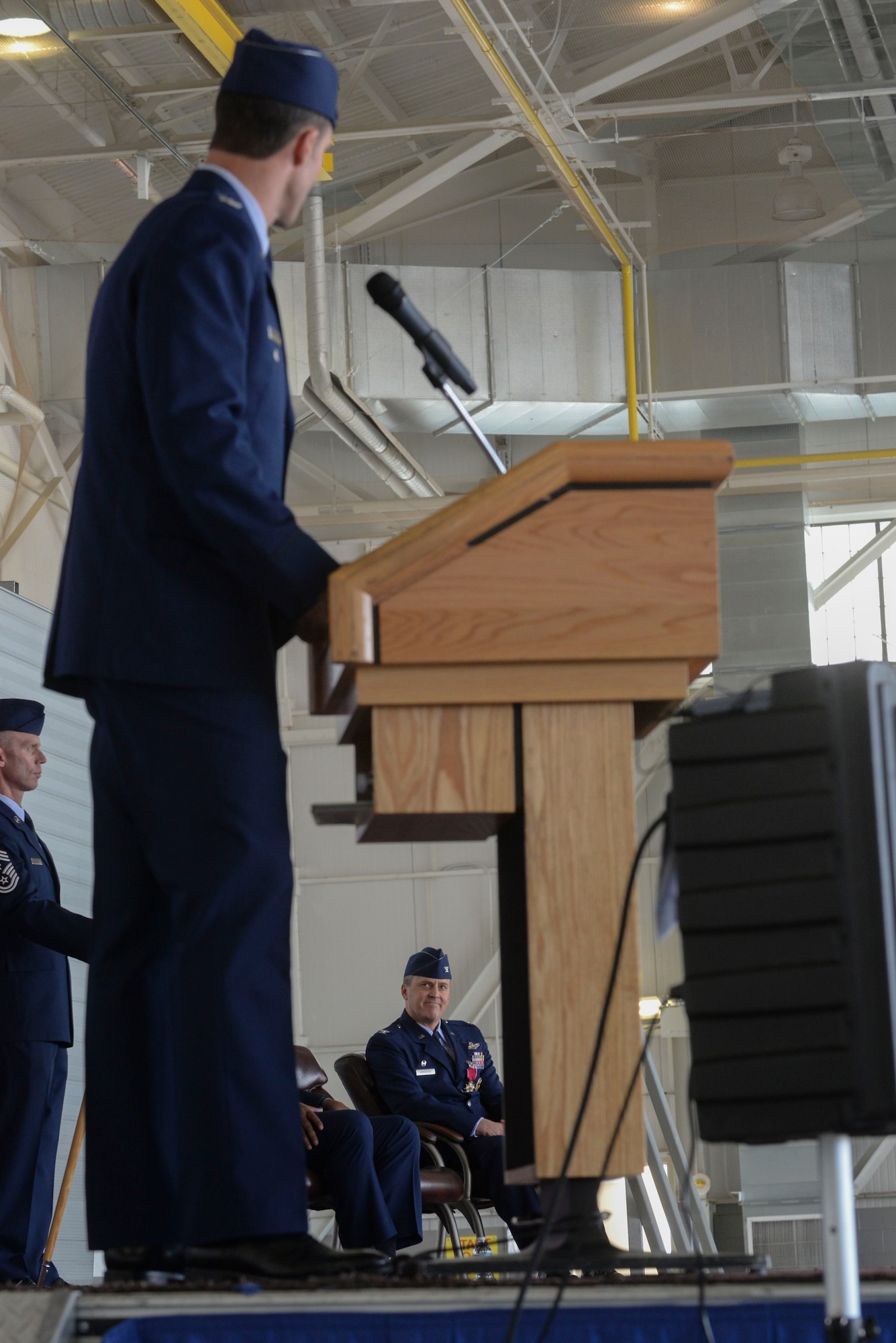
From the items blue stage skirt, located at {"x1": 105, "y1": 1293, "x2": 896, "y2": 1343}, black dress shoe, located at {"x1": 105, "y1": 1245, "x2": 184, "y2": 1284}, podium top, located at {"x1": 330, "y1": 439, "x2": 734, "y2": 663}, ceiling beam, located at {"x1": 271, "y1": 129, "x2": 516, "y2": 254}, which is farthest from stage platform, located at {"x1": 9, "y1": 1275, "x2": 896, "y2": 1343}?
ceiling beam, located at {"x1": 271, "y1": 129, "x2": 516, "y2": 254}

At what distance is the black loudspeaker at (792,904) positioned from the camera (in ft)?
4.07

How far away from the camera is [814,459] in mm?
9133

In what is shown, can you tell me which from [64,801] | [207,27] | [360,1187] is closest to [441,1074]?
[360,1187]

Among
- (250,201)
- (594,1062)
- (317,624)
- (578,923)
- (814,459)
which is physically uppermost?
(814,459)

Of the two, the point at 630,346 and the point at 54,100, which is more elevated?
the point at 54,100

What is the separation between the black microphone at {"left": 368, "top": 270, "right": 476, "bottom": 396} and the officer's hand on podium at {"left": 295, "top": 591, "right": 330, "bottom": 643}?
37 cm

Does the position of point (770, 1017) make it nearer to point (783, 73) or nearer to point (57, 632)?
point (57, 632)

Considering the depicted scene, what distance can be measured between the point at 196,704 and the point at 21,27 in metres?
5.33

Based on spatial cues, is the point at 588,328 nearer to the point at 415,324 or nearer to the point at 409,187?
the point at 409,187

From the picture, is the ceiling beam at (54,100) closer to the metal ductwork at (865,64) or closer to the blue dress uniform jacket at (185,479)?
the metal ductwork at (865,64)

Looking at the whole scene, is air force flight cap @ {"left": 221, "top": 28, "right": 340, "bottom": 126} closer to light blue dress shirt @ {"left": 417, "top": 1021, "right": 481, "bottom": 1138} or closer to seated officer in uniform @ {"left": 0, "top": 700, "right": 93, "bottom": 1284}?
seated officer in uniform @ {"left": 0, "top": 700, "right": 93, "bottom": 1284}

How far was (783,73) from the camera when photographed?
869 centimetres

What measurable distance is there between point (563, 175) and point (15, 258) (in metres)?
3.51

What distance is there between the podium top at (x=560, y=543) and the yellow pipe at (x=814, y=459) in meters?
7.55
